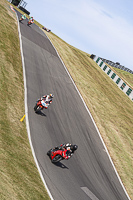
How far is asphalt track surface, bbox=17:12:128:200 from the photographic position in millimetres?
15328

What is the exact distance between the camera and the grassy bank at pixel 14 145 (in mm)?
11095

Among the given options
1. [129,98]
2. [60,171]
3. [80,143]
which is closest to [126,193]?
[80,143]

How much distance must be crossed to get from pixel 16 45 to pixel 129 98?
2171cm

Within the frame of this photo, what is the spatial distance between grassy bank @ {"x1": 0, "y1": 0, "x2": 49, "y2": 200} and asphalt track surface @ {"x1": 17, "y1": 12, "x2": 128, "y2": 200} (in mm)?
844

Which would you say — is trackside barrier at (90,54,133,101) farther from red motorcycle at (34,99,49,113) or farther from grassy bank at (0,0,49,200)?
red motorcycle at (34,99,49,113)

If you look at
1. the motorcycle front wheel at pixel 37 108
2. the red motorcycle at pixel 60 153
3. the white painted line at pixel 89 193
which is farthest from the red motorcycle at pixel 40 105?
the white painted line at pixel 89 193

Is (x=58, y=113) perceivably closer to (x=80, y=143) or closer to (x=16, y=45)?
(x=80, y=143)

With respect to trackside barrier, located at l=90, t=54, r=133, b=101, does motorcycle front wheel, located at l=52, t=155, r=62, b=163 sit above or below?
below

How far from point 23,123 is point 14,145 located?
334 cm

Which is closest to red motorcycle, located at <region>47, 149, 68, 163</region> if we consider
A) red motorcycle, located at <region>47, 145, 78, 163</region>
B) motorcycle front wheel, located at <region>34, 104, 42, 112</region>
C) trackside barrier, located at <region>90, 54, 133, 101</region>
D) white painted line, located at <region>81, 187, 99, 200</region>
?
red motorcycle, located at <region>47, 145, 78, 163</region>

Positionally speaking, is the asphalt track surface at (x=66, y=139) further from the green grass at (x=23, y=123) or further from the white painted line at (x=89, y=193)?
the green grass at (x=23, y=123)

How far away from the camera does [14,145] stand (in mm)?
14344

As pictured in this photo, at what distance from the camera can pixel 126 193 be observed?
2020 centimetres

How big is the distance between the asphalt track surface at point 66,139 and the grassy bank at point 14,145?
0.84 metres
